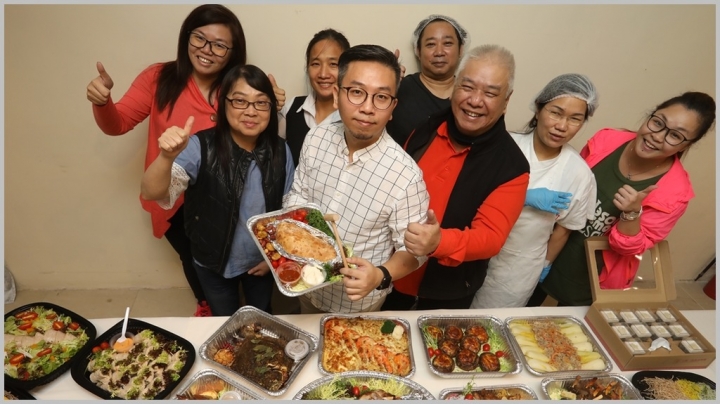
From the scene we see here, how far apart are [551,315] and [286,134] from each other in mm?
1980

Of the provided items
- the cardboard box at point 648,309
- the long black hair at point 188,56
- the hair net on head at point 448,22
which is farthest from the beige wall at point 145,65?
the cardboard box at point 648,309

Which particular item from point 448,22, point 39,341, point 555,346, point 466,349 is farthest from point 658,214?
point 39,341

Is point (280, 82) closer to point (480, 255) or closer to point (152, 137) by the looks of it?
point (152, 137)

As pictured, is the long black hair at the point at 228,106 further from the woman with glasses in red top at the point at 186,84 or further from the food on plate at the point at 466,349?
the food on plate at the point at 466,349

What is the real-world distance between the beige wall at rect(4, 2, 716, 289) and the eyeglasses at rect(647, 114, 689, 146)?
1.10 meters

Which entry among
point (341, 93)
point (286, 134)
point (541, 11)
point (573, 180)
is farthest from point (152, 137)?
point (541, 11)

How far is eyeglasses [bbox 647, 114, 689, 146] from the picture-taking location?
2.20 meters

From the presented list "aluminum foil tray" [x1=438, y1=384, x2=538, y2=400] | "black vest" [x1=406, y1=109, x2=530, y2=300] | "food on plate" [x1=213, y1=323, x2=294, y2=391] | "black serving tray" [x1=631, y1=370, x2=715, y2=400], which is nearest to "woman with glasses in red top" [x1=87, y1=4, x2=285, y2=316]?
"black vest" [x1=406, y1=109, x2=530, y2=300]

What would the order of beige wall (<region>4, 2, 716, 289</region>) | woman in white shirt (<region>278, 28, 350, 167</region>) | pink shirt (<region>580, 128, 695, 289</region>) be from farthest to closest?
beige wall (<region>4, 2, 716, 289</region>) < woman in white shirt (<region>278, 28, 350, 167</region>) < pink shirt (<region>580, 128, 695, 289</region>)

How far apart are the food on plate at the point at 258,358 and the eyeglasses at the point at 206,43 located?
5.28ft

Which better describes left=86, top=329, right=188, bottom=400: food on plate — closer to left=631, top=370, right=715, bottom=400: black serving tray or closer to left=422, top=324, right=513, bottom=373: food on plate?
left=422, top=324, right=513, bottom=373: food on plate

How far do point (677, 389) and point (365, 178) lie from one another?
5.89ft

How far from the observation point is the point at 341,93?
1.88 meters

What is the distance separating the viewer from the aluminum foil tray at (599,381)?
1.92m
